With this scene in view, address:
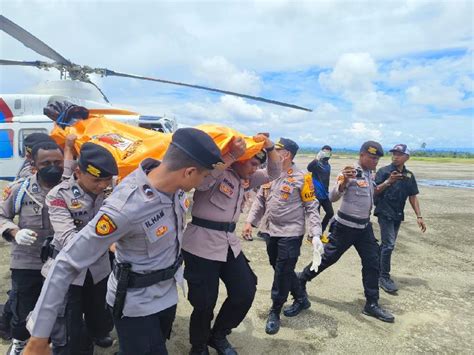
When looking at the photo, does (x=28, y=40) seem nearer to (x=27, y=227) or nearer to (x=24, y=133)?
(x=24, y=133)

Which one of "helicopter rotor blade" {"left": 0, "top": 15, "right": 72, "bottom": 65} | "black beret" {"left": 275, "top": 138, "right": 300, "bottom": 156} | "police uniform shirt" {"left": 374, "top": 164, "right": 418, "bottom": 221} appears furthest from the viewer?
"helicopter rotor blade" {"left": 0, "top": 15, "right": 72, "bottom": 65}

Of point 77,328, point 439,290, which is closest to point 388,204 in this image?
point 439,290

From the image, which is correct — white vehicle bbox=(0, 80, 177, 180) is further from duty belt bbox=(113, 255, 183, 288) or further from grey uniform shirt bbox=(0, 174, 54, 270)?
duty belt bbox=(113, 255, 183, 288)

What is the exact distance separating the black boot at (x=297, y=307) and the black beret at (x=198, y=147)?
9.85ft

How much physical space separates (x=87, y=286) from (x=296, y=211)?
228 centimetres

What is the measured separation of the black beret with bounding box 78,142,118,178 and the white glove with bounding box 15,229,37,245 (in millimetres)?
691

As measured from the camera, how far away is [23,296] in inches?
113

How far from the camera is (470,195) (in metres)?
16.0

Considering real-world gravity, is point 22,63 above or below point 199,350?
above

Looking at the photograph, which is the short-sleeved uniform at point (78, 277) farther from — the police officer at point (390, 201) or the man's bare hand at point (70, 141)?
the police officer at point (390, 201)

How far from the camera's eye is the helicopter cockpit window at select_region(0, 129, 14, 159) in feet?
25.9

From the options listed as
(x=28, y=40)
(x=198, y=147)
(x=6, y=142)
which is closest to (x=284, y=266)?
(x=198, y=147)

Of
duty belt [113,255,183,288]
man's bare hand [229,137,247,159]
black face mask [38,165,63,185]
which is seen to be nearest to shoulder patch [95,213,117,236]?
duty belt [113,255,183,288]

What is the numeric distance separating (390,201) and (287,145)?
7.33 feet
